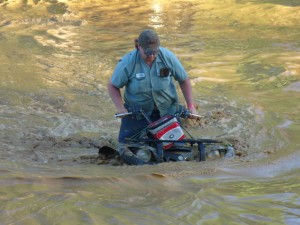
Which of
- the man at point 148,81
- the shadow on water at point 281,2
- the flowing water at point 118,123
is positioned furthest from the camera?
the shadow on water at point 281,2

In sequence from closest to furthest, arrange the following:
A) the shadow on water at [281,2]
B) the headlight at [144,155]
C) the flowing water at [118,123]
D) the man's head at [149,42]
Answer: the flowing water at [118,123]
the man's head at [149,42]
the headlight at [144,155]
the shadow on water at [281,2]

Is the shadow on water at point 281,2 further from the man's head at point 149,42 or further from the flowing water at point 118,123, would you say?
the man's head at point 149,42

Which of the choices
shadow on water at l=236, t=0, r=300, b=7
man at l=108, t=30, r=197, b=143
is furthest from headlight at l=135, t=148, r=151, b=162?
shadow on water at l=236, t=0, r=300, b=7

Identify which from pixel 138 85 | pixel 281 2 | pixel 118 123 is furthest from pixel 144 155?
pixel 281 2

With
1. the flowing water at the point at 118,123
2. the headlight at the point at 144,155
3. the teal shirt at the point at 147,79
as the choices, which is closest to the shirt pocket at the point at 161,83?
the teal shirt at the point at 147,79

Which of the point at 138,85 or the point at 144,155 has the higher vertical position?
the point at 138,85

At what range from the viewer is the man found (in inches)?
253

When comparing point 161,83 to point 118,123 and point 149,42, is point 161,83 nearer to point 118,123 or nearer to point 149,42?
point 149,42

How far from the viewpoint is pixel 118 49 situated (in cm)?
1545

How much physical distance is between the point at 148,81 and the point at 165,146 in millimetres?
774

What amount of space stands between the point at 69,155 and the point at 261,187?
291cm

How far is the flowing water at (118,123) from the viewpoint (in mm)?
4977

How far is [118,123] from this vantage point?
972 centimetres

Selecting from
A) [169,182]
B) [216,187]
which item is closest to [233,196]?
[216,187]
